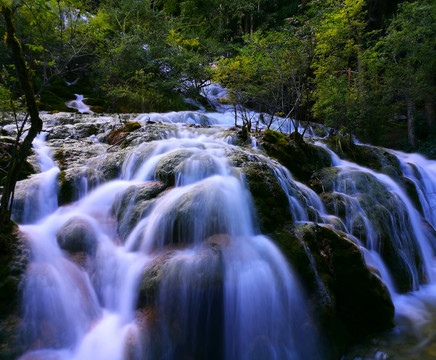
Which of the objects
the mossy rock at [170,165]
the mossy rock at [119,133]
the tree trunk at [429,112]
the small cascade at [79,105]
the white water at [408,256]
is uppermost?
the small cascade at [79,105]

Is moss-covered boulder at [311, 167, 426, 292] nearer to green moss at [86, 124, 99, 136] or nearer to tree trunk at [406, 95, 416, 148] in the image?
tree trunk at [406, 95, 416, 148]

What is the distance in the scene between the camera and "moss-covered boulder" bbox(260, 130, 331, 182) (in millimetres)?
6907

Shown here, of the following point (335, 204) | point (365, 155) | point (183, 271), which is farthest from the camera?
point (365, 155)

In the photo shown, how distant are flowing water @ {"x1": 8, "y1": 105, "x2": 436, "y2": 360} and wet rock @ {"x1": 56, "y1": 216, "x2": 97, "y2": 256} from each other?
0.02m

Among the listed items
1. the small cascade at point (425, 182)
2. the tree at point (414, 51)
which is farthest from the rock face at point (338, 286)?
the tree at point (414, 51)

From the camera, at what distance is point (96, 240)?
12.7ft

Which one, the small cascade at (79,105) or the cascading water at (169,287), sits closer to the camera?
the cascading water at (169,287)

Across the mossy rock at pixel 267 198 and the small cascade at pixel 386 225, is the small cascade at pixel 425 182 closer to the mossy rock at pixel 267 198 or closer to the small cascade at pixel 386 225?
the small cascade at pixel 386 225

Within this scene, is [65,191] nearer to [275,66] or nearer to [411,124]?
[275,66]

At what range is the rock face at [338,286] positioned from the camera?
3074 mm

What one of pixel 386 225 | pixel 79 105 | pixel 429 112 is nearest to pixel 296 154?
pixel 386 225

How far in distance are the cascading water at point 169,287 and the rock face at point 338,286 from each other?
199mm

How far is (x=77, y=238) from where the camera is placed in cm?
380

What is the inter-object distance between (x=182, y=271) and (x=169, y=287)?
0.74 feet
